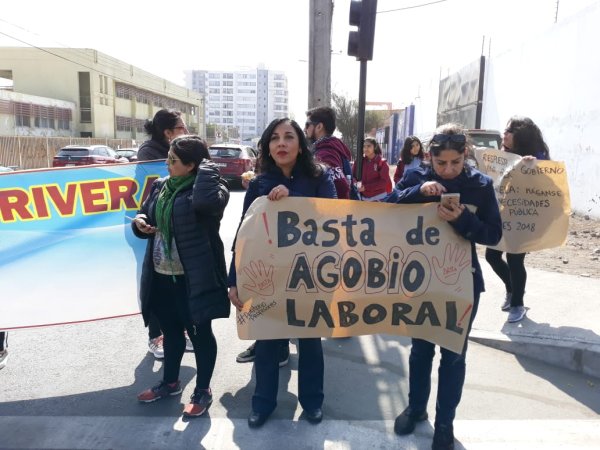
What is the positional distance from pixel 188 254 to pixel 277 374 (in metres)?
0.89

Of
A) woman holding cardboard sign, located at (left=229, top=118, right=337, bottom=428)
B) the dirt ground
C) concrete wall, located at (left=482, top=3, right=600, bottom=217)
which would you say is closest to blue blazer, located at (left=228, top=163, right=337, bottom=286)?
woman holding cardboard sign, located at (left=229, top=118, right=337, bottom=428)

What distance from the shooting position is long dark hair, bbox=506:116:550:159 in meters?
4.50

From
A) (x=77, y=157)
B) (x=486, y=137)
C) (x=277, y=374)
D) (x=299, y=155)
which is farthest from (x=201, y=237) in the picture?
(x=77, y=157)

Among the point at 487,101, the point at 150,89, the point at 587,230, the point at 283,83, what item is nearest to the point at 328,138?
the point at 587,230

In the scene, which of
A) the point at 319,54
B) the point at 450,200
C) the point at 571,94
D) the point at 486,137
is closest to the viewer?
the point at 450,200

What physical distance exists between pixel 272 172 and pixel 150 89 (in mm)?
60429

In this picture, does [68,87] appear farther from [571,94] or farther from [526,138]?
[526,138]

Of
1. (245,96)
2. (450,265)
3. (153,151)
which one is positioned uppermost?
(245,96)

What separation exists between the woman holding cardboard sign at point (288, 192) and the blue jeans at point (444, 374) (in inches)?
22.6

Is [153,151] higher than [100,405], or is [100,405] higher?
[153,151]

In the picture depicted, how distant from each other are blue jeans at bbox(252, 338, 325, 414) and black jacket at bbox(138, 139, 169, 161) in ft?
5.98

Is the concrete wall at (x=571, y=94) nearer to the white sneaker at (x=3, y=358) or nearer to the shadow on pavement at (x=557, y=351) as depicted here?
the shadow on pavement at (x=557, y=351)

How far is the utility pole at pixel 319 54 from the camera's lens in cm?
689

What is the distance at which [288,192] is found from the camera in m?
2.84
